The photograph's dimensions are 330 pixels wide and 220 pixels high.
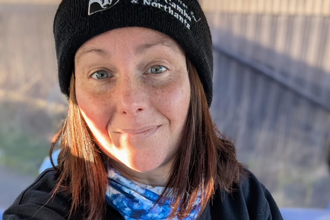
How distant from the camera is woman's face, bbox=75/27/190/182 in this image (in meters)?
1.08

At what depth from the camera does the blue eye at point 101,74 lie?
1.12 m

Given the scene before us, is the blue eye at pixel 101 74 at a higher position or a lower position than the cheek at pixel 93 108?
higher

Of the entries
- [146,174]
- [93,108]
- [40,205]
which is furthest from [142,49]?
[40,205]

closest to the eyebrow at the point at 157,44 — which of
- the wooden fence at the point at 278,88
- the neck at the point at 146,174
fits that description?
the neck at the point at 146,174

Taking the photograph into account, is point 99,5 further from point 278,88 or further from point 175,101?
point 278,88

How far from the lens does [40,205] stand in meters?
1.11

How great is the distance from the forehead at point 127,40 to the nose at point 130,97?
11 cm

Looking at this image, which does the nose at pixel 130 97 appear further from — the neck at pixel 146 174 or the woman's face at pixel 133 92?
the neck at pixel 146 174

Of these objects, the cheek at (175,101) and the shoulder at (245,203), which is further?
the shoulder at (245,203)

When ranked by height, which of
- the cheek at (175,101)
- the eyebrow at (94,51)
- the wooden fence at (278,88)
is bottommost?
the wooden fence at (278,88)

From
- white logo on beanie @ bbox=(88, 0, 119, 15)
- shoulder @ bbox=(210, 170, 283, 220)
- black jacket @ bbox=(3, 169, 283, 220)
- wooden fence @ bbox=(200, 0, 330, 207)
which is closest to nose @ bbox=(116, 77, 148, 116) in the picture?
white logo on beanie @ bbox=(88, 0, 119, 15)

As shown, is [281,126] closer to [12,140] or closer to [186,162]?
[186,162]

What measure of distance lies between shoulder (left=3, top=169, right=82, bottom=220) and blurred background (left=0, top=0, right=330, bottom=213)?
2329 millimetres

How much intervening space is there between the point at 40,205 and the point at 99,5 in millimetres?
732
